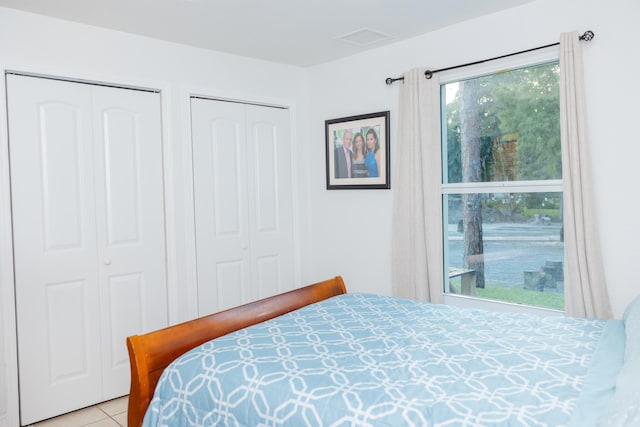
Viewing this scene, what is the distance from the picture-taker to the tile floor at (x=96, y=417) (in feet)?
9.47

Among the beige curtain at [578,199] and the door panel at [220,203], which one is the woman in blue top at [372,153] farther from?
the beige curtain at [578,199]

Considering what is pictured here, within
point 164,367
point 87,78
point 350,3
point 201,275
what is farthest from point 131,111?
point 164,367

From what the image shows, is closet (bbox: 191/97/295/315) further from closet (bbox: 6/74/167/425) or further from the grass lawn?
the grass lawn

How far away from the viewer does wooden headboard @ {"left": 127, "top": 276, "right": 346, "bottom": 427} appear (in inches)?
74.9

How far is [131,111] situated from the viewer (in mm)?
3287

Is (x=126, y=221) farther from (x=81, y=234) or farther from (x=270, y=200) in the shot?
(x=270, y=200)

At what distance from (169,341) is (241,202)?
197 cm

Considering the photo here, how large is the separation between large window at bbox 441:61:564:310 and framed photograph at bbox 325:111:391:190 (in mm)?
486

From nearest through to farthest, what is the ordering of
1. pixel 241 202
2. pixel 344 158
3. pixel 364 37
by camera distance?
pixel 364 37, pixel 241 202, pixel 344 158

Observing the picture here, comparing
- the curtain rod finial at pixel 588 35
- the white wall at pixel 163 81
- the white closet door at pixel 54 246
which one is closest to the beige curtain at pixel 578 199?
the curtain rod finial at pixel 588 35

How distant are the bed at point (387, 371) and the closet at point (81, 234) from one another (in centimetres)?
127

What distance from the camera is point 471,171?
3354mm

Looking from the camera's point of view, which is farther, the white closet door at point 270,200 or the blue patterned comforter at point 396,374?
the white closet door at point 270,200

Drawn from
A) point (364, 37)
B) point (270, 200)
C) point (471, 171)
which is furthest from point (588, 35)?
point (270, 200)
